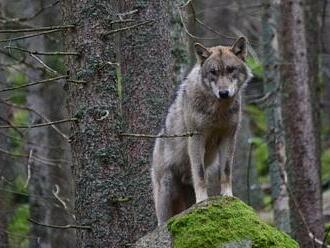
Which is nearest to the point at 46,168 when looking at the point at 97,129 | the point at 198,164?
the point at 198,164

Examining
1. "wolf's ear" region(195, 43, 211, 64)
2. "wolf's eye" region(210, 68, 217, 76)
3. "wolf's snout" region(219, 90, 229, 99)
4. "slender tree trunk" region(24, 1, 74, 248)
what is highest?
"wolf's ear" region(195, 43, 211, 64)

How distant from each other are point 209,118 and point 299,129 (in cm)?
618

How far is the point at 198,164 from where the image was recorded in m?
8.24

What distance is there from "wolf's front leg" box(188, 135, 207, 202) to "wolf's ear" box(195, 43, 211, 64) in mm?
861

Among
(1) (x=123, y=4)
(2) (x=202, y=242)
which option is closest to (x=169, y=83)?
(1) (x=123, y=4)

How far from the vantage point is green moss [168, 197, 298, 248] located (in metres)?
6.96

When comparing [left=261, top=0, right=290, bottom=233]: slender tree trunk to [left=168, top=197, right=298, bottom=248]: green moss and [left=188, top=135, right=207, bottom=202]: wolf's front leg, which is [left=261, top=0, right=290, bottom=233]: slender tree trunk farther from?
[left=168, top=197, right=298, bottom=248]: green moss

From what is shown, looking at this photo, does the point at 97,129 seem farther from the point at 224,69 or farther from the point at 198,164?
the point at 224,69

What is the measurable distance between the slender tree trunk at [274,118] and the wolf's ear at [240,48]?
576 cm

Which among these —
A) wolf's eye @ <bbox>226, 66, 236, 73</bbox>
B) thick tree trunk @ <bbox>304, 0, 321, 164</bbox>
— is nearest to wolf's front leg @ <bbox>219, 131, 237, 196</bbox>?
wolf's eye @ <bbox>226, 66, 236, 73</bbox>

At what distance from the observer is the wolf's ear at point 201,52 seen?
8.34 metres

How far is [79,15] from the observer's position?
758 cm

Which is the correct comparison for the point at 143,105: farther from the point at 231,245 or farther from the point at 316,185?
the point at 316,185

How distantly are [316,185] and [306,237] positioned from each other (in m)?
0.97
